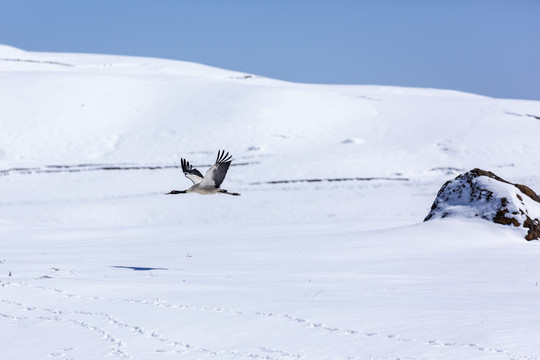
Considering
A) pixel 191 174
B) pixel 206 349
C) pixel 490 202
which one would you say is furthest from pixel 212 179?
pixel 490 202

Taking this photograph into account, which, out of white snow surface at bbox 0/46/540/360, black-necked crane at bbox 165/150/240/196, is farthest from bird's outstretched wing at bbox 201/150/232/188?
white snow surface at bbox 0/46/540/360

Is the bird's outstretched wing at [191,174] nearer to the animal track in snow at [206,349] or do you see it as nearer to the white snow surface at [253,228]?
the white snow surface at [253,228]

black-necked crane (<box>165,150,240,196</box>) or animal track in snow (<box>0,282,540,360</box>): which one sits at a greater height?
black-necked crane (<box>165,150,240,196</box>)

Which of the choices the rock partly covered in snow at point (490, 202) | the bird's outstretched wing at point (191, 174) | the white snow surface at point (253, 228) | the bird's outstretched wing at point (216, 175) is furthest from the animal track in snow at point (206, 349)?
the rock partly covered in snow at point (490, 202)

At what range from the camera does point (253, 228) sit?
24.5m

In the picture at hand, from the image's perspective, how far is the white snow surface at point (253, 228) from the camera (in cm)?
920

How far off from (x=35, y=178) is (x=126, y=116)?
9900 mm

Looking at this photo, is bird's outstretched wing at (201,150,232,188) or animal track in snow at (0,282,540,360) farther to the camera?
bird's outstretched wing at (201,150,232,188)

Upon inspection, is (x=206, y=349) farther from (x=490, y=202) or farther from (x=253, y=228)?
(x=253, y=228)

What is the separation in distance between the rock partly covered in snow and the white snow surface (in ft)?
1.67

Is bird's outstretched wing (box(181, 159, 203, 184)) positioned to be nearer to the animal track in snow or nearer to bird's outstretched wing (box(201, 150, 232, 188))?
bird's outstretched wing (box(201, 150, 232, 188))

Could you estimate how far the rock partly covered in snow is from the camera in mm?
19703

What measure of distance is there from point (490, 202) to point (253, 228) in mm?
7574

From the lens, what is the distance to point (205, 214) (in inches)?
1336
